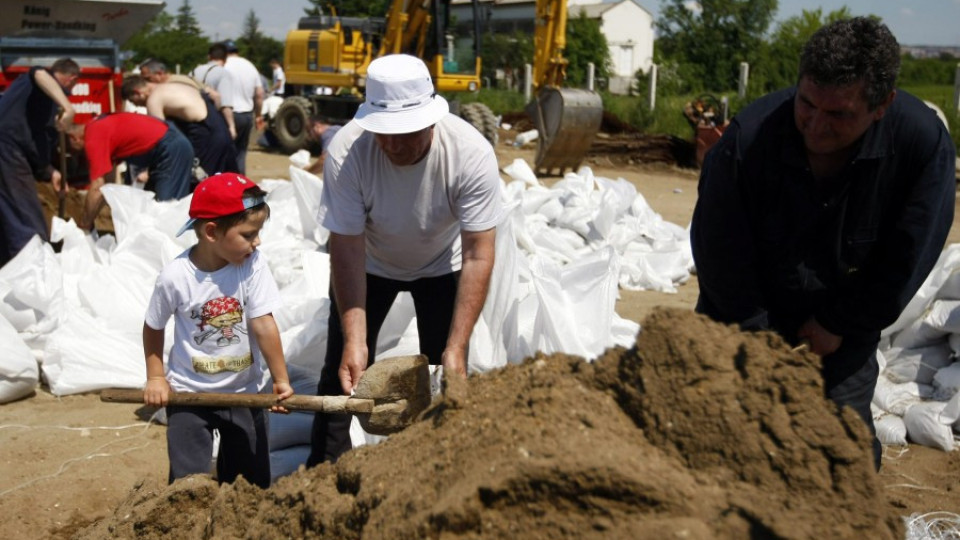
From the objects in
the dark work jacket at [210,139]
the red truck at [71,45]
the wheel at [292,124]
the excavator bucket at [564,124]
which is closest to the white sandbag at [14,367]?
the dark work jacket at [210,139]

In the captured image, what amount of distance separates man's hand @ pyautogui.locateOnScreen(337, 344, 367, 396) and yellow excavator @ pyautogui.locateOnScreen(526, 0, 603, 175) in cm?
981

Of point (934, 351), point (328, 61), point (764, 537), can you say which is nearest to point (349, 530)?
point (764, 537)

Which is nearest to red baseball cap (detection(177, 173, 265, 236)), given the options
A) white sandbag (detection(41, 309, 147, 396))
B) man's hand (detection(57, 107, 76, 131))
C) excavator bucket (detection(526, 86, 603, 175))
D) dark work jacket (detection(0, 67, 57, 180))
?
white sandbag (detection(41, 309, 147, 396))

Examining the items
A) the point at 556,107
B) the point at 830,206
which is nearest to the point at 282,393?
the point at 830,206

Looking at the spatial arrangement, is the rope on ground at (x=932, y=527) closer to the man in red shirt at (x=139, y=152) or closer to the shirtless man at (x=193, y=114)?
the man in red shirt at (x=139, y=152)

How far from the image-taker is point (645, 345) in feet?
6.20

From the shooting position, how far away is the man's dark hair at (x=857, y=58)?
7.15 ft

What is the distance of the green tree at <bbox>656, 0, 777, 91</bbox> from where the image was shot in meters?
36.6

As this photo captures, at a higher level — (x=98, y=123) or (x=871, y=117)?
(x=871, y=117)

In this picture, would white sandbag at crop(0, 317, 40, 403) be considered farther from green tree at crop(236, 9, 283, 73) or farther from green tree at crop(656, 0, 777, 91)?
green tree at crop(236, 9, 283, 73)

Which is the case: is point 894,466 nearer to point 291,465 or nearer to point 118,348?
point 291,465

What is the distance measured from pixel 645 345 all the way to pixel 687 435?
0.20 meters

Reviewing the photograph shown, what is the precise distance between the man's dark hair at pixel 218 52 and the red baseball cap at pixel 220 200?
26.2 feet

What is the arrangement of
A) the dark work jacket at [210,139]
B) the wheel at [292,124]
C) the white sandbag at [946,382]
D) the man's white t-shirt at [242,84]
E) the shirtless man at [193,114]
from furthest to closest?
the wheel at [292,124]
the man's white t-shirt at [242,84]
the dark work jacket at [210,139]
the shirtless man at [193,114]
the white sandbag at [946,382]
